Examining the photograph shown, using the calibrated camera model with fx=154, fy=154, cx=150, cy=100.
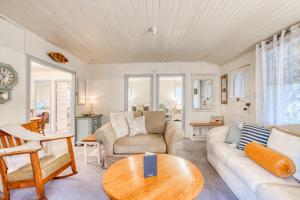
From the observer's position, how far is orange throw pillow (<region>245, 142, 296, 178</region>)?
1.44 m

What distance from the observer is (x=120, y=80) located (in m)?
4.90

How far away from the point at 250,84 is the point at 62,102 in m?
6.28

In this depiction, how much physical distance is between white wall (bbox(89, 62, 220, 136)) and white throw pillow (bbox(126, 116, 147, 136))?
6.34 ft

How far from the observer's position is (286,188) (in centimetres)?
126

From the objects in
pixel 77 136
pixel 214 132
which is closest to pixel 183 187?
pixel 214 132

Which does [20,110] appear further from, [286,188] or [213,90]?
[213,90]

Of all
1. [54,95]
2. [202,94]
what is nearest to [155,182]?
[202,94]

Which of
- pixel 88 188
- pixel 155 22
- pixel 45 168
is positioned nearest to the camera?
pixel 45 168

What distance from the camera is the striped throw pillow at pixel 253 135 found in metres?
2.02

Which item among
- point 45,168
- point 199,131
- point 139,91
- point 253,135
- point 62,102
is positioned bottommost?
point 199,131

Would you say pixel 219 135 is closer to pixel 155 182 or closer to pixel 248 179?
pixel 248 179

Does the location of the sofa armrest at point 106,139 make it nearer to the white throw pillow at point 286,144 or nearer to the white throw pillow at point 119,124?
the white throw pillow at point 119,124

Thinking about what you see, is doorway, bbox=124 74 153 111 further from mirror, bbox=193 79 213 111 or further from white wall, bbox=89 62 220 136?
mirror, bbox=193 79 213 111

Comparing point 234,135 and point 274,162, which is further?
point 234,135
